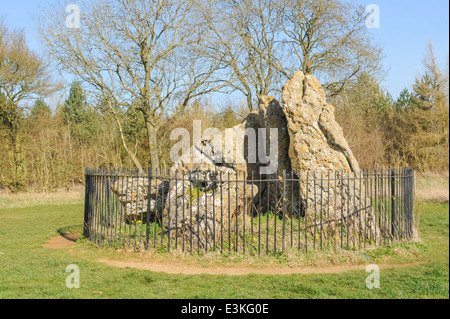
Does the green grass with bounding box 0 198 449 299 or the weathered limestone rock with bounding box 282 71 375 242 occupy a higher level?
the weathered limestone rock with bounding box 282 71 375 242

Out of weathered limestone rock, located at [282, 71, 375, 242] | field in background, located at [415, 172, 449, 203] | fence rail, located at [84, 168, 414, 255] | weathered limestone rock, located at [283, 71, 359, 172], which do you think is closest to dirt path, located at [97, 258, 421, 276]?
fence rail, located at [84, 168, 414, 255]

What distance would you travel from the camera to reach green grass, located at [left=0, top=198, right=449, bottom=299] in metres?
5.53

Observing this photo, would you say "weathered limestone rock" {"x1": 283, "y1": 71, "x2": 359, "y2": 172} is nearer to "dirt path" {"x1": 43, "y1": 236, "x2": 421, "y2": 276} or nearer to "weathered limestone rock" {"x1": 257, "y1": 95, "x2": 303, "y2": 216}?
"weathered limestone rock" {"x1": 257, "y1": 95, "x2": 303, "y2": 216}

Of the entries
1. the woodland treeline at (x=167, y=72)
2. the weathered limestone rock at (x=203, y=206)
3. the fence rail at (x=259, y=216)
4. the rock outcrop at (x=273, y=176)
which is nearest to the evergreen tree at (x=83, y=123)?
the woodland treeline at (x=167, y=72)

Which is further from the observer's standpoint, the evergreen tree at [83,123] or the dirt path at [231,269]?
the evergreen tree at [83,123]

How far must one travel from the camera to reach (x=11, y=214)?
16.0 meters

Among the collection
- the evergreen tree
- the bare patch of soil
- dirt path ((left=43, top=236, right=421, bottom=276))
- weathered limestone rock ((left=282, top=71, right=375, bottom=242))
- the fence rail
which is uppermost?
the evergreen tree

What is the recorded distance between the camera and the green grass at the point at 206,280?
18.1ft

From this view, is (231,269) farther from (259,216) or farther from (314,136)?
(314,136)

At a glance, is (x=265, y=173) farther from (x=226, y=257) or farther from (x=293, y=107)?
(x=226, y=257)

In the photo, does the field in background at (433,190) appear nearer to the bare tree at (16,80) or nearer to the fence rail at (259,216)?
the fence rail at (259,216)

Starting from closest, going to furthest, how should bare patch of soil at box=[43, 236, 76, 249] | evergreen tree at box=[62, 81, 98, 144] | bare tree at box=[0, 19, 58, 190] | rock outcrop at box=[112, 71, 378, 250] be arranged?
rock outcrop at box=[112, 71, 378, 250], bare patch of soil at box=[43, 236, 76, 249], bare tree at box=[0, 19, 58, 190], evergreen tree at box=[62, 81, 98, 144]
